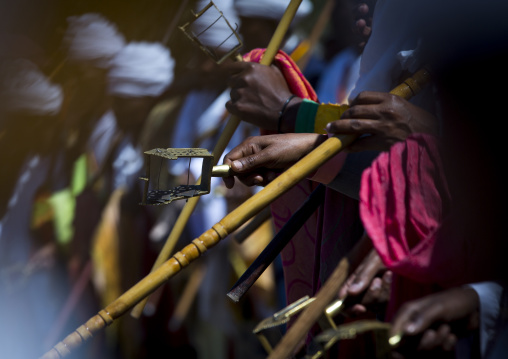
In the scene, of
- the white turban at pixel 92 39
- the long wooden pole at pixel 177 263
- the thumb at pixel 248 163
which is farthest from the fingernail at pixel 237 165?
the white turban at pixel 92 39

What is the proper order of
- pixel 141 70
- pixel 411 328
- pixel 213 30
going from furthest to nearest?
pixel 141 70 → pixel 213 30 → pixel 411 328

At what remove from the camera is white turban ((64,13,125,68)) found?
8.57ft

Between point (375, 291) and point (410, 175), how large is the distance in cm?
19

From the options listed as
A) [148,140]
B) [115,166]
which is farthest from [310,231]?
[115,166]

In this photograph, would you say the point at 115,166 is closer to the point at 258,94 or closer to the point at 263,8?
the point at 263,8

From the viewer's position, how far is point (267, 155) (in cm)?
119

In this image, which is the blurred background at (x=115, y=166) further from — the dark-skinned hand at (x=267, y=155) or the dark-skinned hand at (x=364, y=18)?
the dark-skinned hand at (x=267, y=155)

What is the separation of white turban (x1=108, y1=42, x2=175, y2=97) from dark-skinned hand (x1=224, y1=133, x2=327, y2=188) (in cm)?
168

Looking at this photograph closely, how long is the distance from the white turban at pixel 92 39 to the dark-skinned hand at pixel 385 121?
1760 mm

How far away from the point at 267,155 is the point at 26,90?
1772 mm

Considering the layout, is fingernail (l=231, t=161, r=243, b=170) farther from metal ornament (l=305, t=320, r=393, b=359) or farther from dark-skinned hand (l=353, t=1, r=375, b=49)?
dark-skinned hand (l=353, t=1, r=375, b=49)

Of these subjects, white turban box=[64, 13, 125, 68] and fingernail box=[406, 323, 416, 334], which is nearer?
fingernail box=[406, 323, 416, 334]

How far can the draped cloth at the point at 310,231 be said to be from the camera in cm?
133

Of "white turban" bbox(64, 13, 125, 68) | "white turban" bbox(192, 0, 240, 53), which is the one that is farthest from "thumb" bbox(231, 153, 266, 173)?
"white turban" bbox(64, 13, 125, 68)
